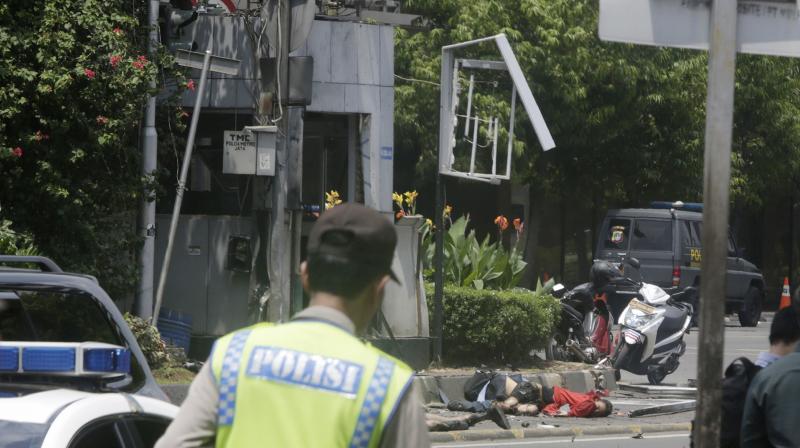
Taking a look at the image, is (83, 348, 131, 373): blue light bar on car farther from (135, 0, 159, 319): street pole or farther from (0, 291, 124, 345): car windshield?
(135, 0, 159, 319): street pole

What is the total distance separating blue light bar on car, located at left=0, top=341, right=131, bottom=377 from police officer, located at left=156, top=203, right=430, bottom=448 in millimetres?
1397

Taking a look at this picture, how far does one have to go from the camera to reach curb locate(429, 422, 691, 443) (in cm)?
1162

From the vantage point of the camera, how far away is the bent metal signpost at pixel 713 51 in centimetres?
392

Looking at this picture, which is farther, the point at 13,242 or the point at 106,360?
the point at 13,242

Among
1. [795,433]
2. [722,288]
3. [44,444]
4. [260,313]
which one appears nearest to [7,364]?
[44,444]

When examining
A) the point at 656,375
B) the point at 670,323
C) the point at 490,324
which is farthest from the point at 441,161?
the point at 656,375

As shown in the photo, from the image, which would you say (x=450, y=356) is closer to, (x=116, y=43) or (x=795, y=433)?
(x=116, y=43)

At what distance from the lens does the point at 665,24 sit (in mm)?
4020

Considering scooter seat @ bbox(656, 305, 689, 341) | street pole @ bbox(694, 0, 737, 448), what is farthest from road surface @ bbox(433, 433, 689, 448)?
street pole @ bbox(694, 0, 737, 448)

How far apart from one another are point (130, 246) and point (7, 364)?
32.4 ft

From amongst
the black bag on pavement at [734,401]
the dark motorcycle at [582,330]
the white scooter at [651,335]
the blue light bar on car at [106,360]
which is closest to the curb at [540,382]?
the white scooter at [651,335]

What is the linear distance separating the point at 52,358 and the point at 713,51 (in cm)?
216

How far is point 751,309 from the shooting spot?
27.8 metres

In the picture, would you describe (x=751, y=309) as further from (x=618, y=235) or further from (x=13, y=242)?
(x=13, y=242)
